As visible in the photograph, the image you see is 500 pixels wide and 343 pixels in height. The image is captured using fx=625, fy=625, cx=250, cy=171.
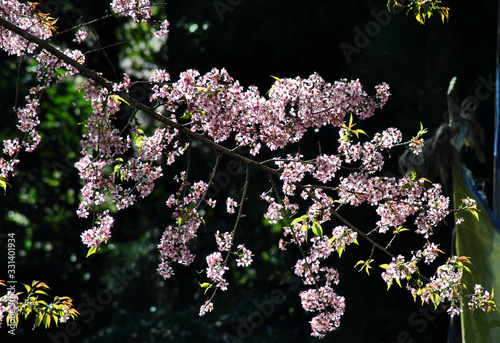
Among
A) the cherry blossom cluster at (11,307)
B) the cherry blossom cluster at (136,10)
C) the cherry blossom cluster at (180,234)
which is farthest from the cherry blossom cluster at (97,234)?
Result: the cherry blossom cluster at (136,10)

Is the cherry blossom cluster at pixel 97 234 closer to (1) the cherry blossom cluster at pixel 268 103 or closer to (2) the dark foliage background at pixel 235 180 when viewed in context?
(1) the cherry blossom cluster at pixel 268 103

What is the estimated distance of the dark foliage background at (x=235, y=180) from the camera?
19.2ft

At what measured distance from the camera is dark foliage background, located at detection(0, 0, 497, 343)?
230 inches

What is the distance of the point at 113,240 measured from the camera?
8734 mm

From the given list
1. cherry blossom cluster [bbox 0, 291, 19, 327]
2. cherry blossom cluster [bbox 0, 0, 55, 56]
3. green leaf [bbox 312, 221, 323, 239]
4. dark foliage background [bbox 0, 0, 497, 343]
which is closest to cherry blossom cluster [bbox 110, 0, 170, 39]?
cherry blossom cluster [bbox 0, 0, 55, 56]

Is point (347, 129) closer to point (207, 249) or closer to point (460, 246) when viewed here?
point (460, 246)

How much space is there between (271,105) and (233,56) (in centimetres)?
503

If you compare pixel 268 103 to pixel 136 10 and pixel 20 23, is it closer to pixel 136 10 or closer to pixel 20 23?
pixel 136 10

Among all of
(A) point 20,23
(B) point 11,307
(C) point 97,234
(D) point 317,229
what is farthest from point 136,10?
(B) point 11,307

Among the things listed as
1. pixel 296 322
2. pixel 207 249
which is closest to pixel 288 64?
pixel 207 249

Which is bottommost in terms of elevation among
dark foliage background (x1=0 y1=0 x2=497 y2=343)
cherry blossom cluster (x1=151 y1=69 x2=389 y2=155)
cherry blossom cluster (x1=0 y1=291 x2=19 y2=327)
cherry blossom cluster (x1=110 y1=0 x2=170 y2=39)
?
cherry blossom cluster (x1=0 y1=291 x2=19 y2=327)

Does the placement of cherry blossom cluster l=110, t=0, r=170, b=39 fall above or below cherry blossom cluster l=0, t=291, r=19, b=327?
above

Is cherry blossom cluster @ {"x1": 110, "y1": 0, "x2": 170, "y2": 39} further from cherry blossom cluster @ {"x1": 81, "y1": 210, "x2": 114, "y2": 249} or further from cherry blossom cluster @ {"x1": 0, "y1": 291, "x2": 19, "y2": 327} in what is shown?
cherry blossom cluster @ {"x1": 0, "y1": 291, "x2": 19, "y2": 327}

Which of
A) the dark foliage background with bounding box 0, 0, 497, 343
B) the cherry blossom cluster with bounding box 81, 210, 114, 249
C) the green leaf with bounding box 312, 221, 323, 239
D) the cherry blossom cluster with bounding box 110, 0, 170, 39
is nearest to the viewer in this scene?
the green leaf with bounding box 312, 221, 323, 239
